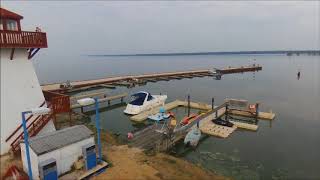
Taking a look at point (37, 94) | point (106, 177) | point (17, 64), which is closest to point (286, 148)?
point (106, 177)

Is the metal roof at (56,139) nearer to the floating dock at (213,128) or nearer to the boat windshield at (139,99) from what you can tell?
the floating dock at (213,128)

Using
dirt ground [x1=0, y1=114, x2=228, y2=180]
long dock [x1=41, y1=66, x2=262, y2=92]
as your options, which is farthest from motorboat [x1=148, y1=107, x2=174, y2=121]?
long dock [x1=41, y1=66, x2=262, y2=92]

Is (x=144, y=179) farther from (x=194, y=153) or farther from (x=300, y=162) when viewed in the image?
(x=300, y=162)

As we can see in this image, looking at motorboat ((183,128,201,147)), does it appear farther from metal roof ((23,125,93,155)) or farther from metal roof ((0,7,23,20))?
metal roof ((0,7,23,20))

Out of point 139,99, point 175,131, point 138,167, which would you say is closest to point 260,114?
point 175,131

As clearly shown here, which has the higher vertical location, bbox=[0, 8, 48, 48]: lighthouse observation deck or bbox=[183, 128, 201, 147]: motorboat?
bbox=[0, 8, 48, 48]: lighthouse observation deck

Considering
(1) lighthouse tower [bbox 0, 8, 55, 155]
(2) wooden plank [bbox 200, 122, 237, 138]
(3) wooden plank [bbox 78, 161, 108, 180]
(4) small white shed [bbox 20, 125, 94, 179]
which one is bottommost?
(2) wooden plank [bbox 200, 122, 237, 138]

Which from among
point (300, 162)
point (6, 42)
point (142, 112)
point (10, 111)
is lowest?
point (300, 162)
